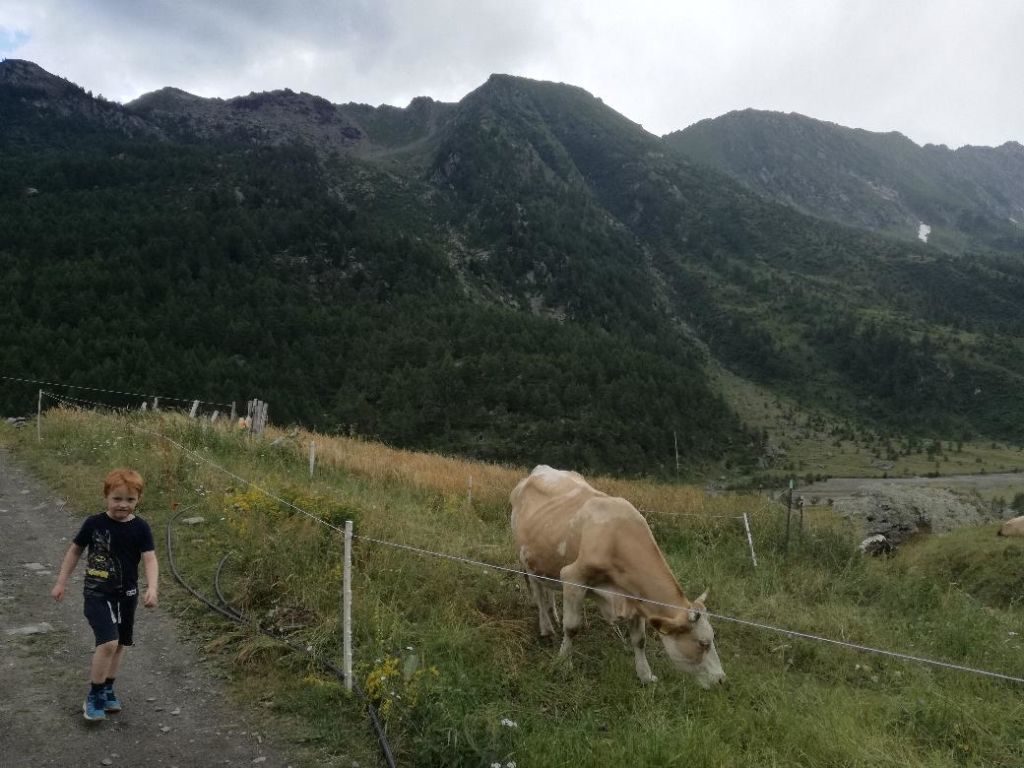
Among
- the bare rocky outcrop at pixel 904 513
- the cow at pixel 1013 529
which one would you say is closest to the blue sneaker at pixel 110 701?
the bare rocky outcrop at pixel 904 513

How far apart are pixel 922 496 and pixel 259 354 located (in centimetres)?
7367

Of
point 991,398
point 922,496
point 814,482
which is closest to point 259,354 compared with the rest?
point 814,482

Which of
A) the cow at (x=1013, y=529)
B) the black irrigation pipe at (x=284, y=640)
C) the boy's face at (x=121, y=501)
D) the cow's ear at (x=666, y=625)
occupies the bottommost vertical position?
the black irrigation pipe at (x=284, y=640)

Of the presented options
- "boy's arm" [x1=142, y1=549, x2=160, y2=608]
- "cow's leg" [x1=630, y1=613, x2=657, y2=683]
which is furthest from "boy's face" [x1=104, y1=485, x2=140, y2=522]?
"cow's leg" [x1=630, y1=613, x2=657, y2=683]

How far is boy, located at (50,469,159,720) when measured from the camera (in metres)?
4.87

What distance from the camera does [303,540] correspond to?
7750 millimetres

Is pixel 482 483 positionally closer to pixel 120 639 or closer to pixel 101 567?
pixel 120 639

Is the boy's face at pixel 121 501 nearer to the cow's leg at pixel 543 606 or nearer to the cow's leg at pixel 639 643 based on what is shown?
the cow's leg at pixel 543 606

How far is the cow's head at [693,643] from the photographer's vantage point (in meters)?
6.13

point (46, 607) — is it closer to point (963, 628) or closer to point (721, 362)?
point (963, 628)

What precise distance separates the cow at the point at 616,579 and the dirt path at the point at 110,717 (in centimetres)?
313

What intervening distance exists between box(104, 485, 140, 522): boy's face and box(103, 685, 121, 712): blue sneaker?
1.26m

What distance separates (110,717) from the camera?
4.98 m

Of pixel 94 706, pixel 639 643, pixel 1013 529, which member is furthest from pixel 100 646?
pixel 1013 529
